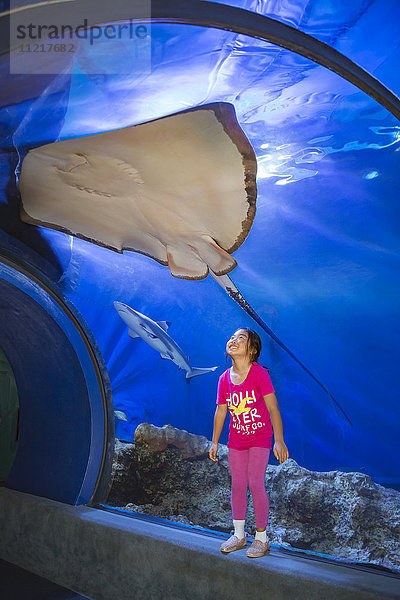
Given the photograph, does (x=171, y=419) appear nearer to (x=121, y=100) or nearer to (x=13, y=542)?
(x=13, y=542)

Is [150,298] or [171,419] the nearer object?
[150,298]

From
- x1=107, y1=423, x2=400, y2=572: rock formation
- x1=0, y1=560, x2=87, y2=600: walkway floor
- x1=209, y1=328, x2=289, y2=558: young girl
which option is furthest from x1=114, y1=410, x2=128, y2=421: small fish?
x1=209, y1=328, x2=289, y2=558: young girl

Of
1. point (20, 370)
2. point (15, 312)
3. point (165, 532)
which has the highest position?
point (15, 312)

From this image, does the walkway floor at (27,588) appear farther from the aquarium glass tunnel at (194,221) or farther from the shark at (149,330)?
the shark at (149,330)

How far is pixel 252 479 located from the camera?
9.53 ft

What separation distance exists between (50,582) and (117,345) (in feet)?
15.0

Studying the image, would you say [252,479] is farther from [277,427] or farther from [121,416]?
[121,416]

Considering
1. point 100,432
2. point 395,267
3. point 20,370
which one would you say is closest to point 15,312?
point 20,370

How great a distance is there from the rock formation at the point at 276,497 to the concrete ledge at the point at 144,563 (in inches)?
37.1

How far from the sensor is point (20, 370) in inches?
197

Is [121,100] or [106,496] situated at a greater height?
[121,100]

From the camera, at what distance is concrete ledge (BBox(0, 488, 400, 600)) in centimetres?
275

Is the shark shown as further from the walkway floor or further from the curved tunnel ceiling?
the walkway floor

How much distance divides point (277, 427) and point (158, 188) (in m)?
1.89
